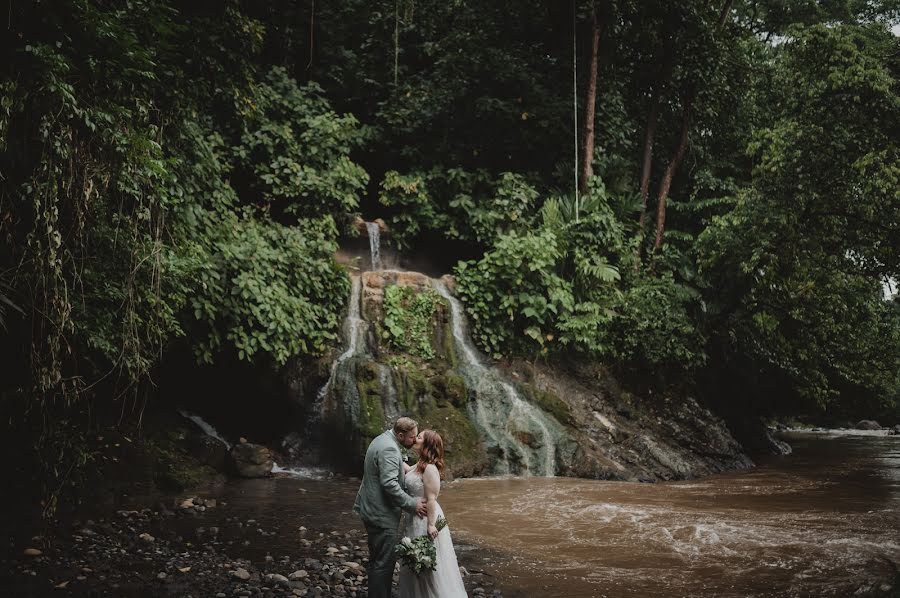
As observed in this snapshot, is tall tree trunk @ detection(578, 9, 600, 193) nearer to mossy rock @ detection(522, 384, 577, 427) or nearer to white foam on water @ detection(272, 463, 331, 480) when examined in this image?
mossy rock @ detection(522, 384, 577, 427)

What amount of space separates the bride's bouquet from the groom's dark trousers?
0.17 m

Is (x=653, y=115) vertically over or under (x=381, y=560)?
over

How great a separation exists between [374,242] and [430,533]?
13.5 m

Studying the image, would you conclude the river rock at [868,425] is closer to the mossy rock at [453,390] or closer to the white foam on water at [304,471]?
the mossy rock at [453,390]

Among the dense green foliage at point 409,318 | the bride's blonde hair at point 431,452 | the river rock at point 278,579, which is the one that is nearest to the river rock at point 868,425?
the dense green foliage at point 409,318

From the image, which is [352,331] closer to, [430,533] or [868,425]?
[430,533]

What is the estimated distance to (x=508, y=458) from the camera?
11695 mm

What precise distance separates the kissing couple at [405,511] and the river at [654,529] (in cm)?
124

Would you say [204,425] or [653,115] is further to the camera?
[653,115]

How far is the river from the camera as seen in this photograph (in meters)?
5.88

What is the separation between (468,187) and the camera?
17.2 m

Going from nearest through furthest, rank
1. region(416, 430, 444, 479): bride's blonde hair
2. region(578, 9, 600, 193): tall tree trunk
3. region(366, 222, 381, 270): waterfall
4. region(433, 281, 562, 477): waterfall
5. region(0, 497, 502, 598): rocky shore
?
region(416, 430, 444, 479): bride's blonde hair
region(0, 497, 502, 598): rocky shore
region(433, 281, 562, 477): waterfall
region(578, 9, 600, 193): tall tree trunk
region(366, 222, 381, 270): waterfall

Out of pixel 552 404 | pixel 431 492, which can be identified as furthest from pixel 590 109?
pixel 431 492

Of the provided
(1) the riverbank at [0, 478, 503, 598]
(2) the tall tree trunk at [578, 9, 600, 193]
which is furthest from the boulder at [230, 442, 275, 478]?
(2) the tall tree trunk at [578, 9, 600, 193]
